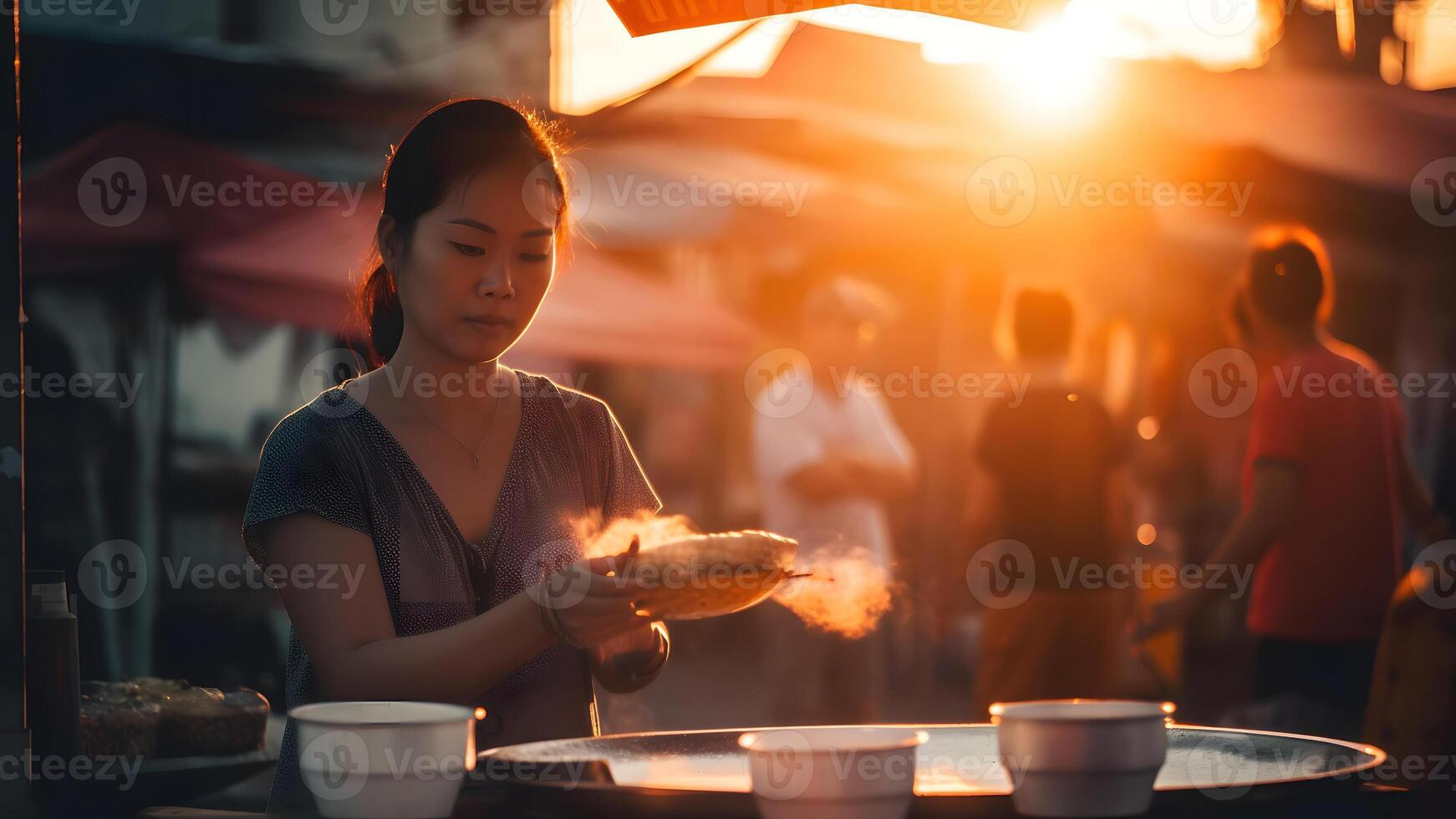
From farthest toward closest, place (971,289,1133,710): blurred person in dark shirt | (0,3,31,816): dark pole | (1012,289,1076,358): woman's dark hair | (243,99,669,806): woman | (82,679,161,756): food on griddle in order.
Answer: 1. (1012,289,1076,358): woman's dark hair
2. (971,289,1133,710): blurred person in dark shirt
3. (82,679,161,756): food on griddle
4. (243,99,669,806): woman
5. (0,3,31,816): dark pole

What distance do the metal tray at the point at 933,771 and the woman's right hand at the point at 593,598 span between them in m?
0.18

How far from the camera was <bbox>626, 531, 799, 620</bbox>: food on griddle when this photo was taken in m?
1.89

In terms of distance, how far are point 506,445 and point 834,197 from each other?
6.29m

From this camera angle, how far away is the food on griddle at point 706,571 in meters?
1.89

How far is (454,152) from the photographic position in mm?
2283

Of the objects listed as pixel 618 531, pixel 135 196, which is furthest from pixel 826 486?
pixel 618 531

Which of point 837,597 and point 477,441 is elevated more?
point 477,441

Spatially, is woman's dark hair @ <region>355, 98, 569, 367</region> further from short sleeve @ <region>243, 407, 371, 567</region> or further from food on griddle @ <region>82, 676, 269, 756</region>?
food on griddle @ <region>82, 676, 269, 756</region>

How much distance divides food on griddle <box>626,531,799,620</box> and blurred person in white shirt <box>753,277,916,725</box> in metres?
3.86

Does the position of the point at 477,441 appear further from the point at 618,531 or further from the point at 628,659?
the point at 628,659

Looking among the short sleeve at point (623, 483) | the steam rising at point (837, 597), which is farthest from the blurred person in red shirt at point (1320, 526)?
the short sleeve at point (623, 483)

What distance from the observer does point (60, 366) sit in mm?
6762

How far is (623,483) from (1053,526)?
2842 mm

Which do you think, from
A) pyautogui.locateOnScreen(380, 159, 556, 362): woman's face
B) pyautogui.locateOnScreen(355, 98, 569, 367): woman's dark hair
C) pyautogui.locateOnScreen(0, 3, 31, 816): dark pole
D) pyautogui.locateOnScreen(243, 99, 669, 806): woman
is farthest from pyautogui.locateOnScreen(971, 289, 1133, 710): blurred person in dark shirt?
pyautogui.locateOnScreen(0, 3, 31, 816): dark pole
